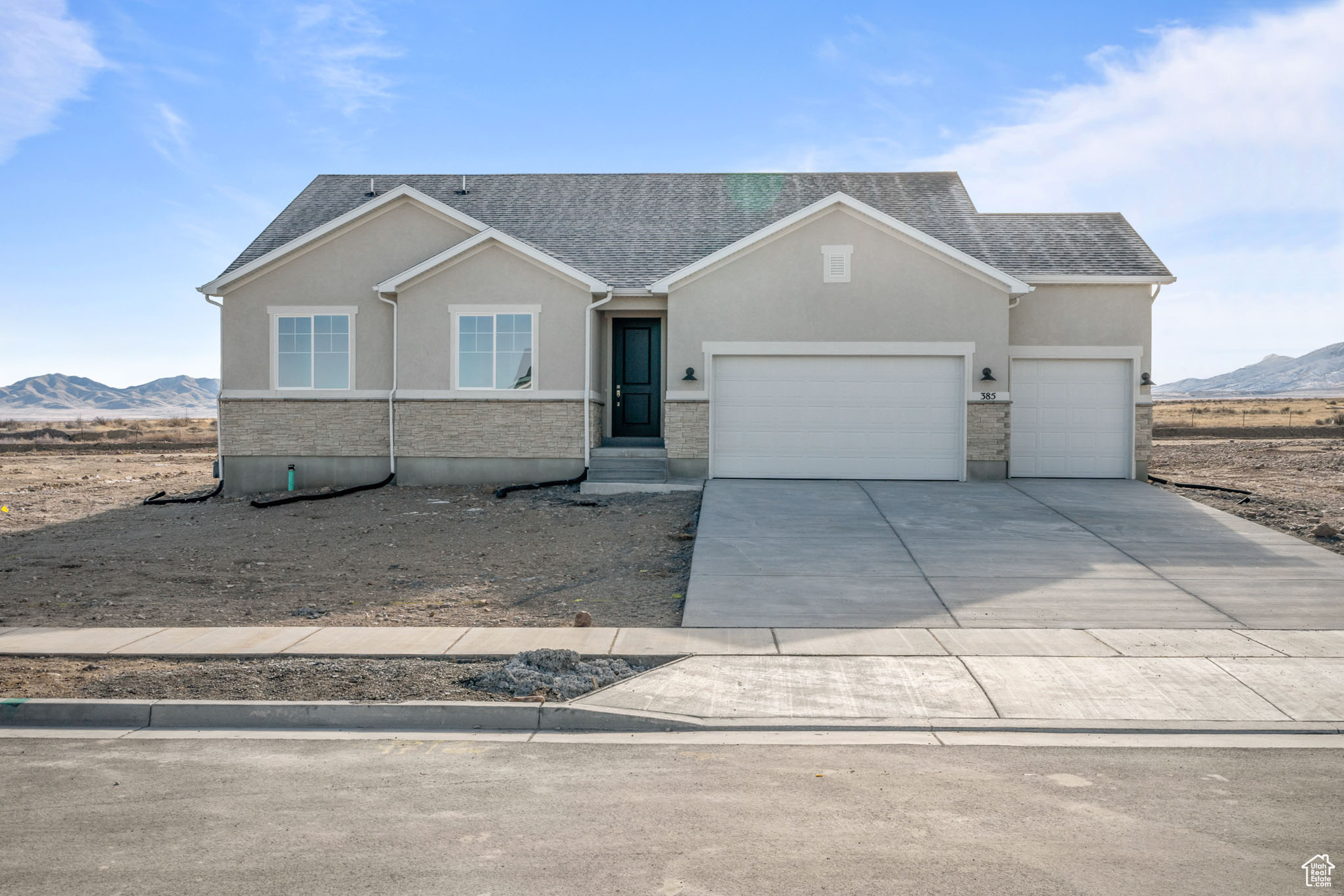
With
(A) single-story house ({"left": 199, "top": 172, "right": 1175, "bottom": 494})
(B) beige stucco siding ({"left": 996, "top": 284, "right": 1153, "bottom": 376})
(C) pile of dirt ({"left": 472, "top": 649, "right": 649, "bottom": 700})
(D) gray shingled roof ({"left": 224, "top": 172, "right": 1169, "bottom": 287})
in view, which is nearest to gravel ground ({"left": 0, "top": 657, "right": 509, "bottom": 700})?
(C) pile of dirt ({"left": 472, "top": 649, "right": 649, "bottom": 700})

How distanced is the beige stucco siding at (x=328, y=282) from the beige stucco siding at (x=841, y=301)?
532 cm

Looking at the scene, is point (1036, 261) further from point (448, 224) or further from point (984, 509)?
point (448, 224)

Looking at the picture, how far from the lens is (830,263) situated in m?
17.6

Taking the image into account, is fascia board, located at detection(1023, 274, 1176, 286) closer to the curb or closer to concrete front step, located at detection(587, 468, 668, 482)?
concrete front step, located at detection(587, 468, 668, 482)

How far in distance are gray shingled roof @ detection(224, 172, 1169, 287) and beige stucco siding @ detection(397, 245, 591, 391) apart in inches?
32.8

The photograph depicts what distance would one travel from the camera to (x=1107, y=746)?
6.16 m

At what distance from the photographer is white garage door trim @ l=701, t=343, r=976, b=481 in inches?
686

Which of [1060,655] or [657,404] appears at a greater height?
[657,404]

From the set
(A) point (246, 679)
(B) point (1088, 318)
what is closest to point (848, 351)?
(B) point (1088, 318)

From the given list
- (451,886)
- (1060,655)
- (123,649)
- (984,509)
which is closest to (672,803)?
(451,886)

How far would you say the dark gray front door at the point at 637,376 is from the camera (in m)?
19.7

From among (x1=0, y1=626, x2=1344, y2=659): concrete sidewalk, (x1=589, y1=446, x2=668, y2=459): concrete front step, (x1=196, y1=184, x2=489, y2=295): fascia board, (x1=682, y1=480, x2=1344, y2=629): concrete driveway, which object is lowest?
(x1=0, y1=626, x2=1344, y2=659): concrete sidewalk

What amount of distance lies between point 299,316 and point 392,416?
2.85 meters

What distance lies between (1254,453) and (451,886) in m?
31.2
